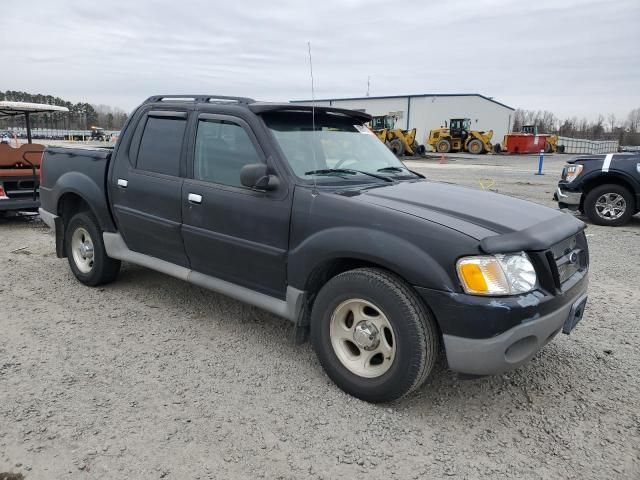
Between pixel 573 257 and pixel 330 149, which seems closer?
pixel 573 257

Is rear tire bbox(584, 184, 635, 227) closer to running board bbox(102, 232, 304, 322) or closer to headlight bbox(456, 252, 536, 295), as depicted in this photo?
headlight bbox(456, 252, 536, 295)

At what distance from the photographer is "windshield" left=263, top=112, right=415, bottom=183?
3.54m

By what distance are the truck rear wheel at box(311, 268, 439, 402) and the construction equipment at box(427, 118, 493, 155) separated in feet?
118

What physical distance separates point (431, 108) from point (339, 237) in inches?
1776

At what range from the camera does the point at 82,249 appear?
16.9 ft

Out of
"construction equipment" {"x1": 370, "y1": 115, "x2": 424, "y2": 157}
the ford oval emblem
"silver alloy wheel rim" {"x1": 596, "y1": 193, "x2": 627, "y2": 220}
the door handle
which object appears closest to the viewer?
A: the ford oval emblem

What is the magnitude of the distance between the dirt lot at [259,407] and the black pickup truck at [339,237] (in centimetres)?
35

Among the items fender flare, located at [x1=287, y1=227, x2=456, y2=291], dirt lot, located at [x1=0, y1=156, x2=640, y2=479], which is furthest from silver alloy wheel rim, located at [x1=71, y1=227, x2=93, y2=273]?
fender flare, located at [x1=287, y1=227, x2=456, y2=291]

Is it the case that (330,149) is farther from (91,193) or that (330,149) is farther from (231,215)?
(91,193)

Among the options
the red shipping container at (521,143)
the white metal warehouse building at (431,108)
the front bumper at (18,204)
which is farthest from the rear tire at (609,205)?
the white metal warehouse building at (431,108)

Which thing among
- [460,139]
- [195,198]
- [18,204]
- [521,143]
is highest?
[460,139]

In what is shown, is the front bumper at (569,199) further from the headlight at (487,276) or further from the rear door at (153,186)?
the rear door at (153,186)

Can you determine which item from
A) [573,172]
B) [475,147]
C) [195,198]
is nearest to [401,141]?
[475,147]

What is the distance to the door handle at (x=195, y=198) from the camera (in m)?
3.77
